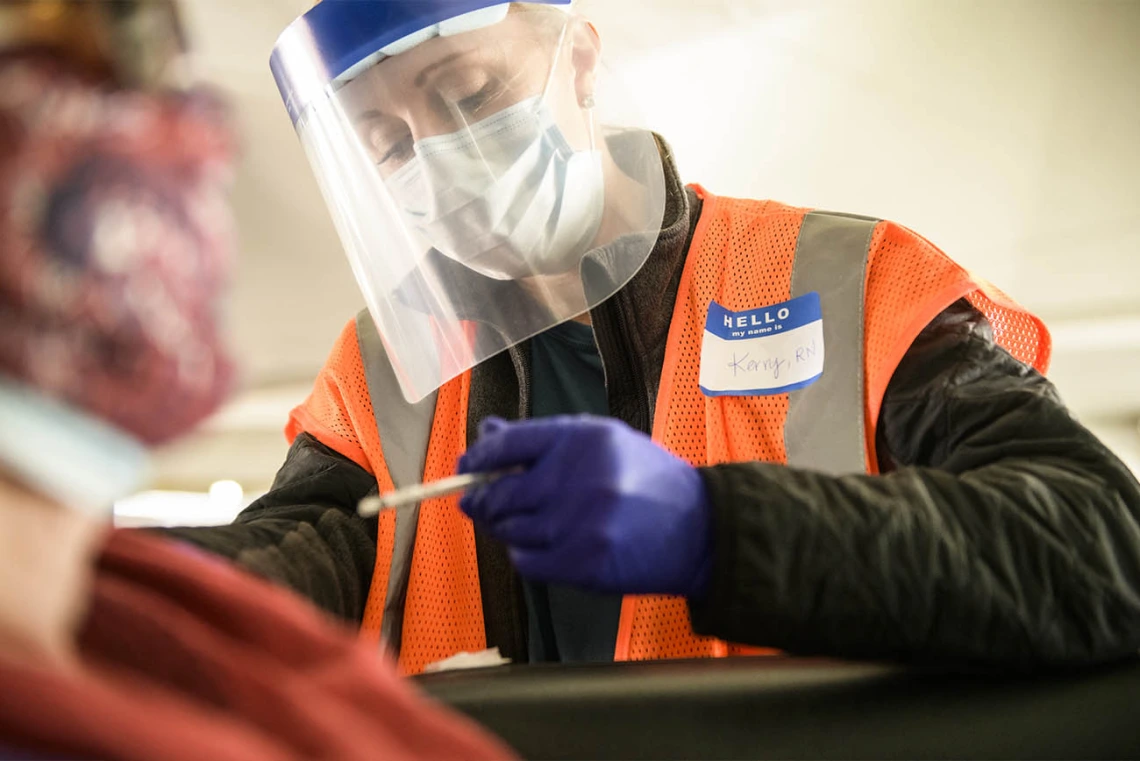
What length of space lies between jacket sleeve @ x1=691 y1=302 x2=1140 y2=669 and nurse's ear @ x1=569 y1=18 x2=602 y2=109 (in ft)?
2.05

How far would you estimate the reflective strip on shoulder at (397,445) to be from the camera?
1.17 metres

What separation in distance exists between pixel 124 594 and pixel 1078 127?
200 cm

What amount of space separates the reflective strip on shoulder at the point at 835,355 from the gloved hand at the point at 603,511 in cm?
34

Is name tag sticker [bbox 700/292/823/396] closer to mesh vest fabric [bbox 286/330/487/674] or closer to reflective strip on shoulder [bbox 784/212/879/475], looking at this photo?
reflective strip on shoulder [bbox 784/212/879/475]

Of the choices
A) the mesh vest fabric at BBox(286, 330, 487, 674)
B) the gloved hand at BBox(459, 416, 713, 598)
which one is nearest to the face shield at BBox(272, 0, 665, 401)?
the mesh vest fabric at BBox(286, 330, 487, 674)

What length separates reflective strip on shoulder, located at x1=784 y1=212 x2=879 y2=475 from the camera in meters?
1.04

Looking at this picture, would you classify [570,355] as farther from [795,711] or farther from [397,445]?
[795,711]

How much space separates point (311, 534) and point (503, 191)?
0.46 metres

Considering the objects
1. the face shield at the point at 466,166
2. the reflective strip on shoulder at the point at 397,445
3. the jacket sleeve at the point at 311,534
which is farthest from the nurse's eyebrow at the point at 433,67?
the jacket sleeve at the point at 311,534

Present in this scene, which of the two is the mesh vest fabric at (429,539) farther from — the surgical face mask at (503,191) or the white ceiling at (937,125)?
the white ceiling at (937,125)

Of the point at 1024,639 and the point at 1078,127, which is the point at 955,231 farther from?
the point at 1024,639

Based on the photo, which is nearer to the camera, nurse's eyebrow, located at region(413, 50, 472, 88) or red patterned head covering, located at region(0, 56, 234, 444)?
red patterned head covering, located at region(0, 56, 234, 444)

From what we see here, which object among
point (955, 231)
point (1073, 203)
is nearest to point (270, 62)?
point (955, 231)

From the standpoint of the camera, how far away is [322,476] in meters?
1.22
